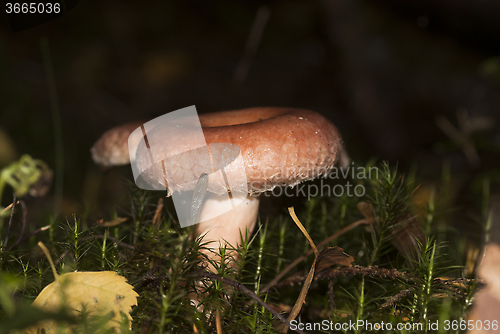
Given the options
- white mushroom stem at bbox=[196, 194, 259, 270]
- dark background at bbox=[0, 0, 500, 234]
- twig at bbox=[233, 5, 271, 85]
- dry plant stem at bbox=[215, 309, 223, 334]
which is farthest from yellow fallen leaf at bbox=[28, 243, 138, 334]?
twig at bbox=[233, 5, 271, 85]

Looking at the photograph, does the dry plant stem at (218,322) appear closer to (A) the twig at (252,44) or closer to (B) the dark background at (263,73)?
(B) the dark background at (263,73)

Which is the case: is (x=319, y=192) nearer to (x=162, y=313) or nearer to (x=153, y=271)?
(x=153, y=271)

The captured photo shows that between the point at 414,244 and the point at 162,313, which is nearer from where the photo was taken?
the point at 162,313

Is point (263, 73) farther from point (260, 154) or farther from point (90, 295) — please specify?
point (90, 295)

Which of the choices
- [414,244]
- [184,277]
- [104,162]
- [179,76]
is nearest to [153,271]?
[184,277]

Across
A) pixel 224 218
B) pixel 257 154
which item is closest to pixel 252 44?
pixel 224 218

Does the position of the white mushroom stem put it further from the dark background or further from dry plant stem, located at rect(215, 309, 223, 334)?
the dark background
